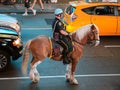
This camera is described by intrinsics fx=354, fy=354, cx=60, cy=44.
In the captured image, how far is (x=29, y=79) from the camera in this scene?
10.8 m

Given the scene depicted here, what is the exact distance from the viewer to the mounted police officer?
10159mm

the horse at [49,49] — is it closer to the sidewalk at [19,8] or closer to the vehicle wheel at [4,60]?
the vehicle wheel at [4,60]

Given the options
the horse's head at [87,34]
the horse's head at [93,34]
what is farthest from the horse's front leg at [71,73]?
the horse's head at [93,34]

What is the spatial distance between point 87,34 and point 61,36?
0.80 metres

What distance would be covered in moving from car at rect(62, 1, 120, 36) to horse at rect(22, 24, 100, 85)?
5.00 metres

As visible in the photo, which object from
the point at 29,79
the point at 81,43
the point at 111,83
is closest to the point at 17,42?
the point at 29,79

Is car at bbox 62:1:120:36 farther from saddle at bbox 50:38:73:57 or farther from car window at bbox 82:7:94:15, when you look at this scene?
saddle at bbox 50:38:73:57

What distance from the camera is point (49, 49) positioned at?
33.7ft

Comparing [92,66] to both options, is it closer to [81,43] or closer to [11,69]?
[81,43]

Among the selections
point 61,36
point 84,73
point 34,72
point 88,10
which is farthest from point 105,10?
point 34,72

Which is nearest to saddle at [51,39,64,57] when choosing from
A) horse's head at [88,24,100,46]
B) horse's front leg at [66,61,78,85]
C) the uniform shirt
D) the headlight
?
the uniform shirt

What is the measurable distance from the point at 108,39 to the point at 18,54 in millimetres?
6040

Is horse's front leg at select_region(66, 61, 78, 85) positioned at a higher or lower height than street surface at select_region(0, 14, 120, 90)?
higher

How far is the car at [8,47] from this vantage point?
11133 millimetres
